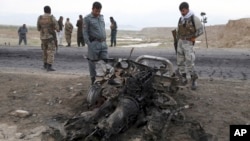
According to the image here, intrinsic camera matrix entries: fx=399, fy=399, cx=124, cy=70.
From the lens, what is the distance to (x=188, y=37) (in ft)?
26.9

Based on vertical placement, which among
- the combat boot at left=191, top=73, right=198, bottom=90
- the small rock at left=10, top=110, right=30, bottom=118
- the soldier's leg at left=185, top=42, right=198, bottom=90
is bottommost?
the small rock at left=10, top=110, right=30, bottom=118

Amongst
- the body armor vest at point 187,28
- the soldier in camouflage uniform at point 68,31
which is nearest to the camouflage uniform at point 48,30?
the body armor vest at point 187,28

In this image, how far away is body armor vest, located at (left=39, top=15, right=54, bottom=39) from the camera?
10.9 m

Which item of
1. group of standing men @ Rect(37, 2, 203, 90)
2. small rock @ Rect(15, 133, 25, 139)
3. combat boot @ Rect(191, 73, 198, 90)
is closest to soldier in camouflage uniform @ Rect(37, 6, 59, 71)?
group of standing men @ Rect(37, 2, 203, 90)

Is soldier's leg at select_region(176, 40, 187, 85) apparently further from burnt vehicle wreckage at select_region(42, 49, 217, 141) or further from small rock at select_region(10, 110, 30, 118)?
small rock at select_region(10, 110, 30, 118)

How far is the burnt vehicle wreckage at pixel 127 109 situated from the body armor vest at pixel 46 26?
4.13 meters

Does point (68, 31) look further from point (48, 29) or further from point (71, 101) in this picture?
point (71, 101)

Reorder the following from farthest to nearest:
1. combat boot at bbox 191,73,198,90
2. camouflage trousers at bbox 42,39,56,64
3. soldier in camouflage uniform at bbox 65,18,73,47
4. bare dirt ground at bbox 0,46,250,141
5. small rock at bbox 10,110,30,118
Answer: soldier in camouflage uniform at bbox 65,18,73,47 < camouflage trousers at bbox 42,39,56,64 < combat boot at bbox 191,73,198,90 < small rock at bbox 10,110,30,118 < bare dirt ground at bbox 0,46,250,141

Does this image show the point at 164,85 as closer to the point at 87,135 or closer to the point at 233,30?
the point at 87,135

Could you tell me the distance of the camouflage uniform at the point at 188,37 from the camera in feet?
26.6

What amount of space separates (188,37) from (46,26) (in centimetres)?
440

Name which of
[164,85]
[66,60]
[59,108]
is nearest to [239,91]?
[164,85]

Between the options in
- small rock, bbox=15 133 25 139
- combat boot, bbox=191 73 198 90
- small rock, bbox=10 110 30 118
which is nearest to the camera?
small rock, bbox=15 133 25 139

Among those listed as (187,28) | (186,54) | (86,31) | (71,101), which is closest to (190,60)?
(186,54)
